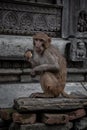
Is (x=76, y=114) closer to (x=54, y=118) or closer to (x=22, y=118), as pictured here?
(x=54, y=118)

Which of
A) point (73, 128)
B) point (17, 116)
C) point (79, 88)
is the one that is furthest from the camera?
point (79, 88)

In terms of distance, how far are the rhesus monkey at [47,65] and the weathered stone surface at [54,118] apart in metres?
0.35

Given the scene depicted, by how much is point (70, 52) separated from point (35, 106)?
8.53 feet

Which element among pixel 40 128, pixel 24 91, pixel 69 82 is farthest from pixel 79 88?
pixel 40 128

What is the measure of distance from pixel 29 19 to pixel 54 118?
8.92ft

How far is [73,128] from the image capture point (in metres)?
6.15

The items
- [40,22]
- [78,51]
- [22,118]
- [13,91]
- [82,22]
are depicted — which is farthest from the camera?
[82,22]

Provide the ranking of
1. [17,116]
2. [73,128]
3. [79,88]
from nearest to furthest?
[17,116] < [73,128] < [79,88]

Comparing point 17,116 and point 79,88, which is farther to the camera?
point 79,88

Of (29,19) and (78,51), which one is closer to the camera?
(29,19)

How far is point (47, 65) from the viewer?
18.8ft

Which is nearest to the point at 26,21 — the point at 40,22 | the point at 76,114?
the point at 40,22

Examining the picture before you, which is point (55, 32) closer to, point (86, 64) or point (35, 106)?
point (86, 64)

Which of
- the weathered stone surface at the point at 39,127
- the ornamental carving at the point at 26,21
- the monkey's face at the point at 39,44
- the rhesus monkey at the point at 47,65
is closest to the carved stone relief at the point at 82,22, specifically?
the ornamental carving at the point at 26,21
